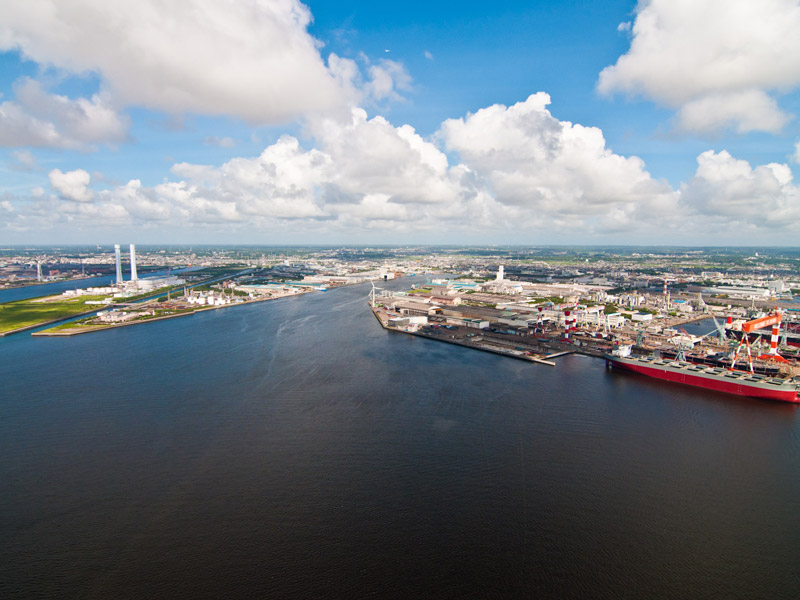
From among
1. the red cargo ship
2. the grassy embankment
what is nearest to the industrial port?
the red cargo ship

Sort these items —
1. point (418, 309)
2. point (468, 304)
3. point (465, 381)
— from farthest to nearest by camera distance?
point (468, 304), point (418, 309), point (465, 381)

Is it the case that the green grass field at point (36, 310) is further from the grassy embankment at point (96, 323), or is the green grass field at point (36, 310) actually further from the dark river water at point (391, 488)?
the dark river water at point (391, 488)

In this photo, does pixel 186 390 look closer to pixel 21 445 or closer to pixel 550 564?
pixel 21 445

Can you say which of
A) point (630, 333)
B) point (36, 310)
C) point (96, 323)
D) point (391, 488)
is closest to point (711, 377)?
point (630, 333)

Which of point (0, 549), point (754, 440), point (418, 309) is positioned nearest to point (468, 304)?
point (418, 309)

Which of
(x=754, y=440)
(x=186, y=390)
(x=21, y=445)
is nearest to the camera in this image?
(x=21, y=445)

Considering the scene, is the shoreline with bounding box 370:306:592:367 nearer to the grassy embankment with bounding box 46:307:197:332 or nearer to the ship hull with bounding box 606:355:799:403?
the ship hull with bounding box 606:355:799:403
